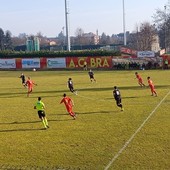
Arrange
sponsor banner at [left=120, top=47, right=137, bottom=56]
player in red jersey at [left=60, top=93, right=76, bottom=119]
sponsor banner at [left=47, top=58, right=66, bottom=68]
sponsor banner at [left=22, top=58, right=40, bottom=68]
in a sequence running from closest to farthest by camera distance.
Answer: player in red jersey at [left=60, top=93, right=76, bottom=119], sponsor banner at [left=120, top=47, right=137, bottom=56], sponsor banner at [left=47, top=58, right=66, bottom=68], sponsor banner at [left=22, top=58, right=40, bottom=68]

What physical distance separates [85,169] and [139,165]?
192cm

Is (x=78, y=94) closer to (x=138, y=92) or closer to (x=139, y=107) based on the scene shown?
(x=138, y=92)

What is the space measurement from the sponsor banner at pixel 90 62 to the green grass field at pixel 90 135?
116 feet

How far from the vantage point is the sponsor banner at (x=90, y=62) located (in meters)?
63.4

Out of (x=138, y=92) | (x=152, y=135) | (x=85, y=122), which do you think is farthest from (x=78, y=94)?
(x=152, y=135)

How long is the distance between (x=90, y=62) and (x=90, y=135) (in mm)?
47895

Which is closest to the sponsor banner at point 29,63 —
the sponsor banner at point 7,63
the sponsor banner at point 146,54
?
the sponsor banner at point 7,63

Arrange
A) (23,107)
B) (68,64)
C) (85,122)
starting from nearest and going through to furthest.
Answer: (85,122)
(23,107)
(68,64)

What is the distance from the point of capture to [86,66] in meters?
63.1

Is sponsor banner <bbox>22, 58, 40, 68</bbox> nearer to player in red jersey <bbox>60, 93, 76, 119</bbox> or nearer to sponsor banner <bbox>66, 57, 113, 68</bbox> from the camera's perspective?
sponsor banner <bbox>66, 57, 113, 68</bbox>

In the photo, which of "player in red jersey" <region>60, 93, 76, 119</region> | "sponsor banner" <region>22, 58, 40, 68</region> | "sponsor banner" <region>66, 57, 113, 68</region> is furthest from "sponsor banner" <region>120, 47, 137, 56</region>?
"player in red jersey" <region>60, 93, 76, 119</region>

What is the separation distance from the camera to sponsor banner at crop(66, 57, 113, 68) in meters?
63.4

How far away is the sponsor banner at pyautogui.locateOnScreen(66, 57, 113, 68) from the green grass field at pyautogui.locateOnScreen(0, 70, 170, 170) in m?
35.4

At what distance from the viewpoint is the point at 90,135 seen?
17156 millimetres
